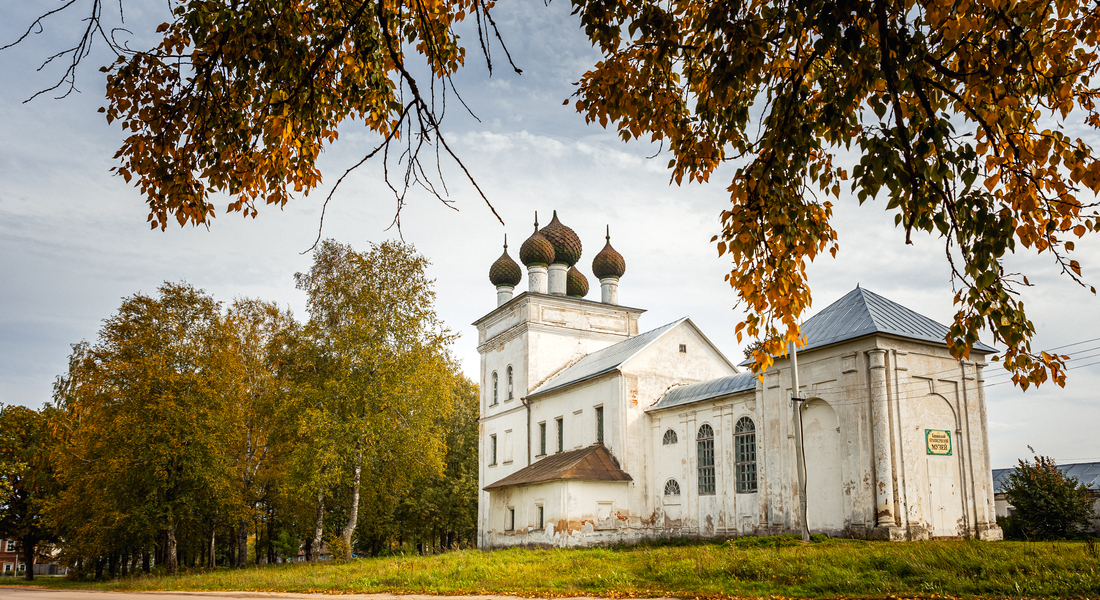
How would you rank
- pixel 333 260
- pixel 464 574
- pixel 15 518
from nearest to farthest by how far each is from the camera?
A: pixel 464 574
pixel 333 260
pixel 15 518

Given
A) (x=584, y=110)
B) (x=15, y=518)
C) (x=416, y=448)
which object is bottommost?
(x=15, y=518)

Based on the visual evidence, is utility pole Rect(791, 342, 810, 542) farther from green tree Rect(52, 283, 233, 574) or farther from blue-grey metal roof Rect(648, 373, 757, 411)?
green tree Rect(52, 283, 233, 574)

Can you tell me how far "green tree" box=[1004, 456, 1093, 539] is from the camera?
719 inches

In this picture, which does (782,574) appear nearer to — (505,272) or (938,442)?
(938,442)

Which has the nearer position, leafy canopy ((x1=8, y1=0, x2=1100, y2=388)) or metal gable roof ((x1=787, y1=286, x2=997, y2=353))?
leafy canopy ((x1=8, y1=0, x2=1100, y2=388))

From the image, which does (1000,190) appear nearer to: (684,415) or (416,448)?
(684,415)

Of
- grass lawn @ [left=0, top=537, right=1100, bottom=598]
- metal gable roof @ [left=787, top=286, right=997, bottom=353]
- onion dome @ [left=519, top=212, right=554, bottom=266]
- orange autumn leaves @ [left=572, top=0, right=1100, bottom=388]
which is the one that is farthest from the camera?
onion dome @ [left=519, top=212, right=554, bottom=266]

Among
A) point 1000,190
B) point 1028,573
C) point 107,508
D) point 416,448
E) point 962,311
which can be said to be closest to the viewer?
point 962,311

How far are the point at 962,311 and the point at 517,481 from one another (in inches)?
924

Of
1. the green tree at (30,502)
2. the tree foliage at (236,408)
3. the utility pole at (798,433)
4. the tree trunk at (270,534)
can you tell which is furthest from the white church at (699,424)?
the green tree at (30,502)

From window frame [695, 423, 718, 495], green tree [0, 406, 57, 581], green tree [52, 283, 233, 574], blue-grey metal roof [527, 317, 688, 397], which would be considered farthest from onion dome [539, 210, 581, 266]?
green tree [0, 406, 57, 581]

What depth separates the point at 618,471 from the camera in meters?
25.3

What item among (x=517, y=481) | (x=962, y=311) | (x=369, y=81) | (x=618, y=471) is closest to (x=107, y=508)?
(x=517, y=481)

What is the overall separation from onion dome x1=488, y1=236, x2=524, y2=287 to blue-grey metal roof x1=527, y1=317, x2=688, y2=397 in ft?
20.0
